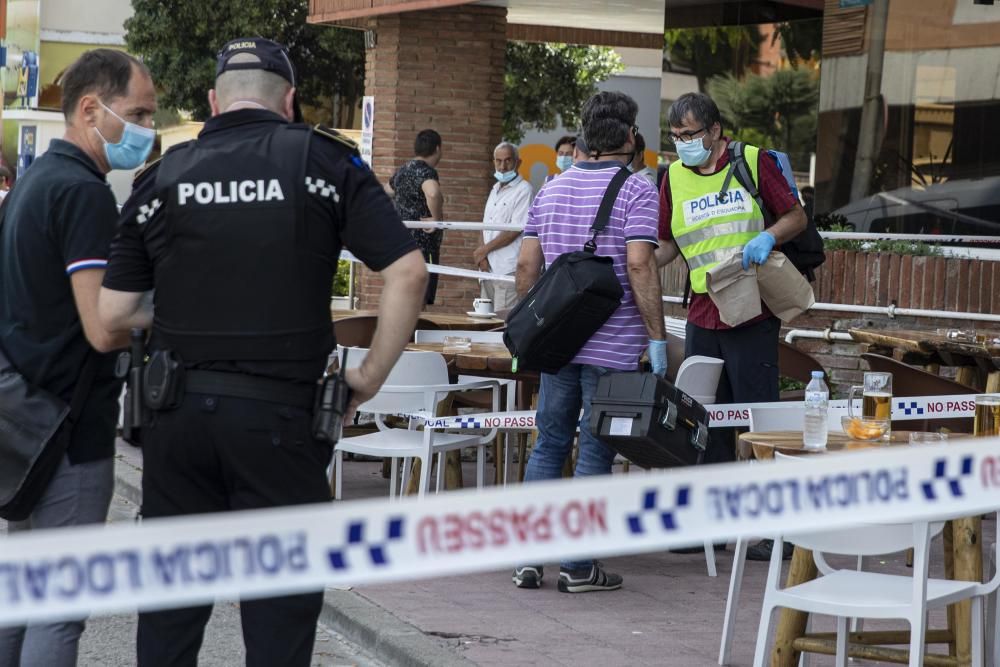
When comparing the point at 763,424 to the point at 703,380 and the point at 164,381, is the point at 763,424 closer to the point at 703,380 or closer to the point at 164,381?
the point at 703,380

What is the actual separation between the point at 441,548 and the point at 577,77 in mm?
28227

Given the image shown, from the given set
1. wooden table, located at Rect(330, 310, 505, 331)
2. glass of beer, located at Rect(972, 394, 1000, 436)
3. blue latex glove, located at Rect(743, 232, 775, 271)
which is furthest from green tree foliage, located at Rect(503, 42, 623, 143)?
glass of beer, located at Rect(972, 394, 1000, 436)

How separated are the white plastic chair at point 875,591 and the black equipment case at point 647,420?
108 centimetres

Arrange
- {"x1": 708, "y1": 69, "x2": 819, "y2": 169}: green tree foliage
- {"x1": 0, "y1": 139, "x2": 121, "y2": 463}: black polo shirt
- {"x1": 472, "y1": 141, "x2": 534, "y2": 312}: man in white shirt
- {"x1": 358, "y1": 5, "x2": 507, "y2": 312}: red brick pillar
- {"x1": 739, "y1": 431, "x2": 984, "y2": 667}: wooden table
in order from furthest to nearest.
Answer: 1. {"x1": 708, "y1": 69, "x2": 819, "y2": 169}: green tree foliage
2. {"x1": 358, "y1": 5, "x2": 507, "y2": 312}: red brick pillar
3. {"x1": 472, "y1": 141, "x2": 534, "y2": 312}: man in white shirt
4. {"x1": 739, "y1": 431, "x2": 984, "y2": 667}: wooden table
5. {"x1": 0, "y1": 139, "x2": 121, "y2": 463}: black polo shirt

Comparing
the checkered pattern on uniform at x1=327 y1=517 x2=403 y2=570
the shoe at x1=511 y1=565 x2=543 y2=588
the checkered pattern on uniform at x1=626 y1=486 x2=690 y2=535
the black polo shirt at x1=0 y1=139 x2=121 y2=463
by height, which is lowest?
the shoe at x1=511 y1=565 x2=543 y2=588

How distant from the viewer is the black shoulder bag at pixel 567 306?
5.75 m

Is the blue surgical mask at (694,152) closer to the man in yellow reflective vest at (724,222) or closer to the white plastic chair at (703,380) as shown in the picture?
the man in yellow reflective vest at (724,222)

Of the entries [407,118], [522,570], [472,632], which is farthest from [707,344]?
[407,118]

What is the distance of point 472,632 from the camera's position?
557 centimetres

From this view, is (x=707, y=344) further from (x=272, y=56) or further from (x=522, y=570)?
(x=272, y=56)

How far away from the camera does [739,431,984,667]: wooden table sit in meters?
4.43

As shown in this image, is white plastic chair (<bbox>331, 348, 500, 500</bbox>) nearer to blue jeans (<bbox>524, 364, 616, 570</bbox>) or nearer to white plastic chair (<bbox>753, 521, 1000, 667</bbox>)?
blue jeans (<bbox>524, 364, 616, 570</bbox>)

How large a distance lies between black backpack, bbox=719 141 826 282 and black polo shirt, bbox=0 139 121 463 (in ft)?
11.5

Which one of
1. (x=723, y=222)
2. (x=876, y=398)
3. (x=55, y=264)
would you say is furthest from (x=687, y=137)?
(x=55, y=264)
